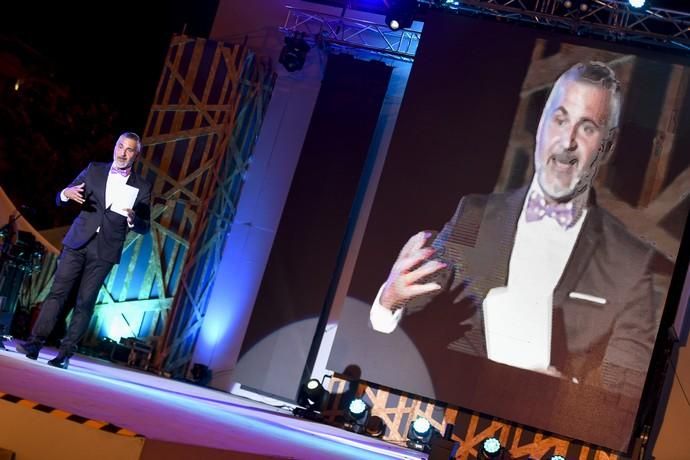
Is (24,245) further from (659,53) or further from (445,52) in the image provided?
(659,53)

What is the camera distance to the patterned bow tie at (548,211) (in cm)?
830

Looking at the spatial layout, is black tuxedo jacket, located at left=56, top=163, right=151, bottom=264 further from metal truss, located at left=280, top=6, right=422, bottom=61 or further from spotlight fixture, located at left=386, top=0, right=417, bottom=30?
metal truss, located at left=280, top=6, right=422, bottom=61

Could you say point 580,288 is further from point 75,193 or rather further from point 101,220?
point 75,193

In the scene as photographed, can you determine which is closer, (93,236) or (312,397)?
(93,236)

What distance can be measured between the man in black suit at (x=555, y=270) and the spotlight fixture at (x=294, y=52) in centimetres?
252

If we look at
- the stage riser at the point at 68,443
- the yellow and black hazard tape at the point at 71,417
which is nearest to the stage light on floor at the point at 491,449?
the stage riser at the point at 68,443

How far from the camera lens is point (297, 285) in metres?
9.18

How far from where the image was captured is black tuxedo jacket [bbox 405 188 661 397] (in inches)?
313

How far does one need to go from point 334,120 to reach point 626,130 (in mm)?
3082

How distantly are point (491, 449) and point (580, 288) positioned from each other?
1738mm

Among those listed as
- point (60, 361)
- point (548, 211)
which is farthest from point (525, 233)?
point (60, 361)

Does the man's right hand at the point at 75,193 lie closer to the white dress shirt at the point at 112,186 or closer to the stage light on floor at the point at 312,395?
the white dress shirt at the point at 112,186

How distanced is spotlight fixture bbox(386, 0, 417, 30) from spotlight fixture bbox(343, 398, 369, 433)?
3.88 m

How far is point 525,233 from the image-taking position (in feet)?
27.4
